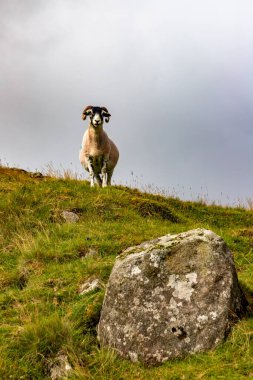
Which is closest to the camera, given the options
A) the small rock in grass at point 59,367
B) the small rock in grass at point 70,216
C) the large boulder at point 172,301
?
the small rock in grass at point 59,367

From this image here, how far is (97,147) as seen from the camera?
20125 millimetres

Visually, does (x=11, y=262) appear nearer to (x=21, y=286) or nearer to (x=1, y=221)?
(x=21, y=286)

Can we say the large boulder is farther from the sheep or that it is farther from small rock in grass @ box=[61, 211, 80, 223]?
the sheep

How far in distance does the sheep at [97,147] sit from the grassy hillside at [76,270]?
2.65m

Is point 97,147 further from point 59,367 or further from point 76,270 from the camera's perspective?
point 59,367

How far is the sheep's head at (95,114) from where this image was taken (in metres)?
19.5

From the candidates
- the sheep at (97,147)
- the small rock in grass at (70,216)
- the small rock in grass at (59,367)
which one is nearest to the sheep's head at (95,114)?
the sheep at (97,147)

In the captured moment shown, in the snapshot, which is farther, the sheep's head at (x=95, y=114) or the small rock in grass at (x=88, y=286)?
the sheep's head at (x=95, y=114)

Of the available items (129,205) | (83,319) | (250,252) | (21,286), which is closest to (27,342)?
(83,319)

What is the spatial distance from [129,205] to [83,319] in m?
7.57

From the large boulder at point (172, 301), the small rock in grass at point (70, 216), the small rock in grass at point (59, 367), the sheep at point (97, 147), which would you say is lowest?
the small rock in grass at point (59, 367)

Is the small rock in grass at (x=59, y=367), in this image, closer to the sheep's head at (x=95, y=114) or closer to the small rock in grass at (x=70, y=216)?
the small rock in grass at (x=70, y=216)

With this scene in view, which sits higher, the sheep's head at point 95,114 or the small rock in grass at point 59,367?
the sheep's head at point 95,114

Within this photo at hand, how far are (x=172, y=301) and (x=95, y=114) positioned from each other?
13318mm
